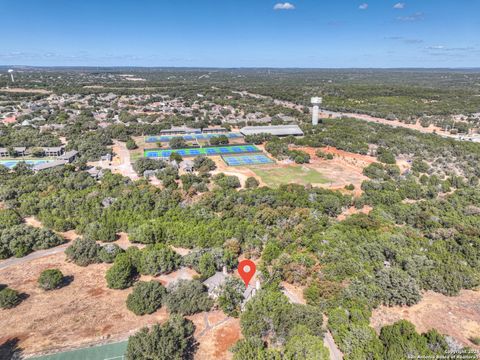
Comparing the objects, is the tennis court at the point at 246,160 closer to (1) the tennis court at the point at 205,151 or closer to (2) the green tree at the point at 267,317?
(1) the tennis court at the point at 205,151

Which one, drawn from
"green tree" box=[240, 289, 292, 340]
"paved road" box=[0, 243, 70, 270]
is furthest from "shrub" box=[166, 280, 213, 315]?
"paved road" box=[0, 243, 70, 270]

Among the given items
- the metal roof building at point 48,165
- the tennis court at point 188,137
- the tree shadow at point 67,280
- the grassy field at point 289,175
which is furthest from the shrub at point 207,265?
the tennis court at point 188,137

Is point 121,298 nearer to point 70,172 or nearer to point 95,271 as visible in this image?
point 95,271

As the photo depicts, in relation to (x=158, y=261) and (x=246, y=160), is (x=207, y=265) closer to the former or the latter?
(x=158, y=261)

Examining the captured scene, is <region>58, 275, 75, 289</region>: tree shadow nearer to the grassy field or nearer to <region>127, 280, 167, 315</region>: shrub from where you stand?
<region>127, 280, 167, 315</region>: shrub

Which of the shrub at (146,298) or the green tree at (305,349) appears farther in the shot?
the shrub at (146,298)

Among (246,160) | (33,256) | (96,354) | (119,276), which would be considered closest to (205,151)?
(246,160)
